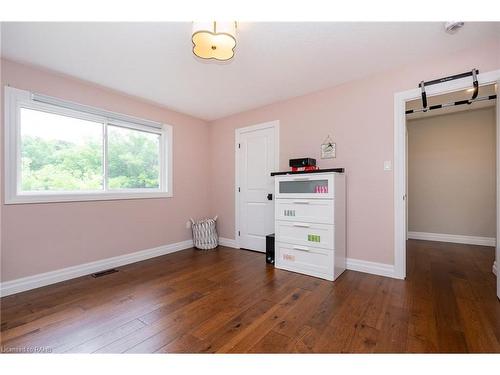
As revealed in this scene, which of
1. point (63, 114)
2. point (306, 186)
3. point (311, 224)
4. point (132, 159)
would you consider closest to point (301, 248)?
point (311, 224)

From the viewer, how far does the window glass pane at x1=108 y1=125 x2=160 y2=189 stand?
10.3 ft

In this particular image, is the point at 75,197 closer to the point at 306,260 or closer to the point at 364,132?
the point at 306,260

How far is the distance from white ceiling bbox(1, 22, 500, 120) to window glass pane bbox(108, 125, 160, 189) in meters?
0.64

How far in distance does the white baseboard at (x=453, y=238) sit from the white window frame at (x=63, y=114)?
186 inches

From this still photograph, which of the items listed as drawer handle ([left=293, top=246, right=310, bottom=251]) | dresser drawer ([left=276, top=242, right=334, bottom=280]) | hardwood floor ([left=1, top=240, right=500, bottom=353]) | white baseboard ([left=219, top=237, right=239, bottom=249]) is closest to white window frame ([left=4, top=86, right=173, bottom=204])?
hardwood floor ([left=1, top=240, right=500, bottom=353])

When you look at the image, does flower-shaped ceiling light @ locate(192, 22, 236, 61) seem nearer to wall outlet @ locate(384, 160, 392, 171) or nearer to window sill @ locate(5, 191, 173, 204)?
wall outlet @ locate(384, 160, 392, 171)

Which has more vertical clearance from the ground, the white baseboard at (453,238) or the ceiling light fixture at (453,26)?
the ceiling light fixture at (453,26)

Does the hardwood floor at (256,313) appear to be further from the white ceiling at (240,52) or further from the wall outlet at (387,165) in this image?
the white ceiling at (240,52)

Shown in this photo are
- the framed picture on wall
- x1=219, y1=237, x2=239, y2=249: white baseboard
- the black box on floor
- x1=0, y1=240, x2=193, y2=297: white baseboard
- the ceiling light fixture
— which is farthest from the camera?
x1=219, y1=237, x2=239, y2=249: white baseboard

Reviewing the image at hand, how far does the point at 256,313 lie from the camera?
1.84 metres

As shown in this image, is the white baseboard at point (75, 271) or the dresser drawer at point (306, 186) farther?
the dresser drawer at point (306, 186)

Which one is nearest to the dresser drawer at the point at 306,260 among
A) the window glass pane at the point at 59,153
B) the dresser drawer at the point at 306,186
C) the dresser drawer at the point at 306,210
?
the dresser drawer at the point at 306,210

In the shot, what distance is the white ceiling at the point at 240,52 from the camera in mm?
1863
